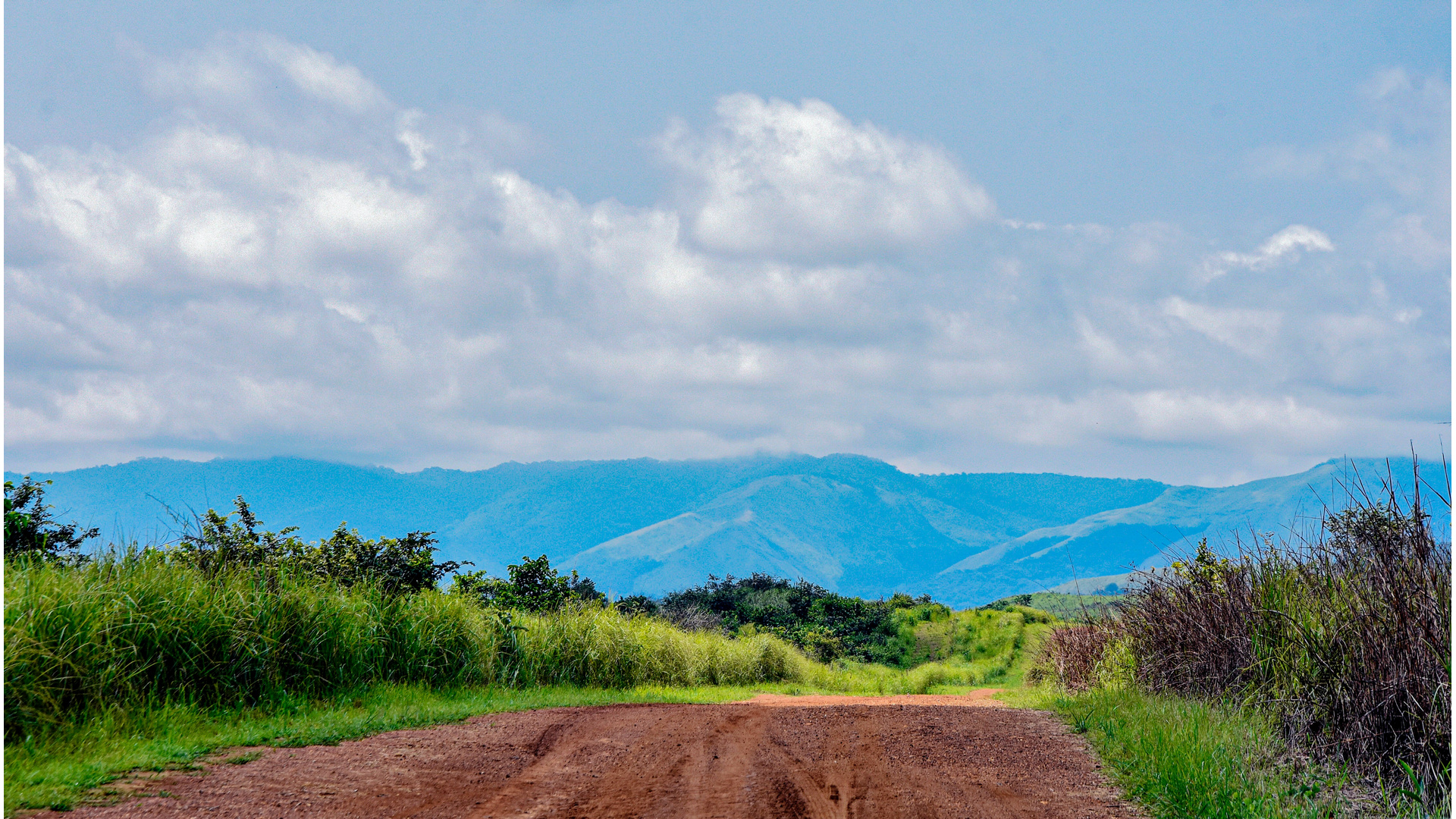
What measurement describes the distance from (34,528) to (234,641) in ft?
19.1

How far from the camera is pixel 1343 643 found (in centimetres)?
738

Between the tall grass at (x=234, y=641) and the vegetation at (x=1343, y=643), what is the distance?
31.9 feet

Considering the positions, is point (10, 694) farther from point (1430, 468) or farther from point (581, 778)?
point (1430, 468)

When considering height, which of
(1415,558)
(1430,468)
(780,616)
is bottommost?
(780,616)

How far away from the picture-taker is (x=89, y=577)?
30.2 ft

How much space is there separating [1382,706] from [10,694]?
1066cm

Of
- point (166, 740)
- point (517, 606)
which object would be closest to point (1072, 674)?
point (517, 606)

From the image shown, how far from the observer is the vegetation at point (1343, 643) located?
647cm

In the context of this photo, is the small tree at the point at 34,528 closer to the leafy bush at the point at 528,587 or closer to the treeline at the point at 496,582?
the treeline at the point at 496,582

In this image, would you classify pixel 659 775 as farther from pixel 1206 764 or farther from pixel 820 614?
Answer: pixel 820 614

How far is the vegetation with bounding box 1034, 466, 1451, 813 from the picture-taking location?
647 centimetres

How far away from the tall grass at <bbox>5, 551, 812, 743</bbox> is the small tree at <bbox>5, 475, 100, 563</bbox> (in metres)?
2.23

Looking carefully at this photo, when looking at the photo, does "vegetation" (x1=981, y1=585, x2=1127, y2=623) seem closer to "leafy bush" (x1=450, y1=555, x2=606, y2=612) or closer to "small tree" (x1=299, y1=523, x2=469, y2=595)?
"leafy bush" (x1=450, y1=555, x2=606, y2=612)

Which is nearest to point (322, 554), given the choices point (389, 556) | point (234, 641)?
point (389, 556)
